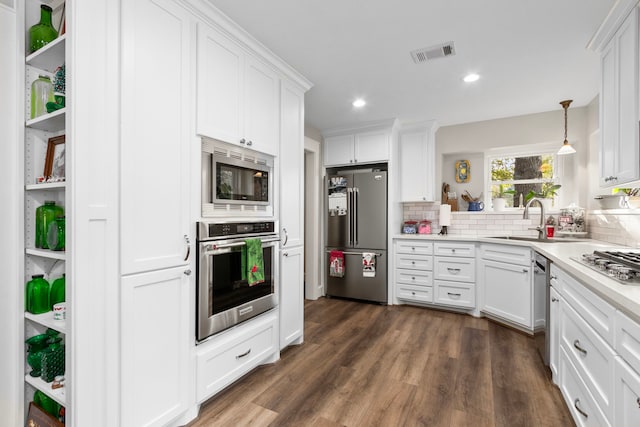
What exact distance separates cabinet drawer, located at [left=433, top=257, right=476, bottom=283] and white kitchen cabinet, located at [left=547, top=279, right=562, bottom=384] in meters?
1.39

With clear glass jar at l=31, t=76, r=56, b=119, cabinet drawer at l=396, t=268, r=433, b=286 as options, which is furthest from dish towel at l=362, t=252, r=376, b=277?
clear glass jar at l=31, t=76, r=56, b=119

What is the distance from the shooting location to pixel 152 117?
1566mm

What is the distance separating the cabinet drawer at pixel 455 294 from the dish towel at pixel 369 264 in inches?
30.5

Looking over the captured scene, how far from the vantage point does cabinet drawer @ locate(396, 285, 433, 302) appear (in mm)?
3871

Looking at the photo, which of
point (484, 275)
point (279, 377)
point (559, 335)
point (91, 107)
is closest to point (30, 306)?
point (91, 107)

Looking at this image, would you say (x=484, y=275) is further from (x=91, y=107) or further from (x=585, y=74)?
(x=91, y=107)

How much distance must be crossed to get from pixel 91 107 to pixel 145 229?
0.58 m

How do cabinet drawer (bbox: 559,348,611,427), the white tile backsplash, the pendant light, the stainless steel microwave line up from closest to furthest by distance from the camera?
cabinet drawer (bbox: 559,348,611,427) → the stainless steel microwave → the white tile backsplash → the pendant light

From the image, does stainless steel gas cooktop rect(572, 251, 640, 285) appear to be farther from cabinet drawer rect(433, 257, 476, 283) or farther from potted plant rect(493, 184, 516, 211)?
potted plant rect(493, 184, 516, 211)

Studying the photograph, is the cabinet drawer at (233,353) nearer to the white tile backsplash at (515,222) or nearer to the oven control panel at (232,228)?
the oven control panel at (232,228)

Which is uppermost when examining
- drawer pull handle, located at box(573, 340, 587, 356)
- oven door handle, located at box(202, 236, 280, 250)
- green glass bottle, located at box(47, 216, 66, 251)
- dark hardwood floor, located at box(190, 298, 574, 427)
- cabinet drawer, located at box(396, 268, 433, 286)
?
green glass bottle, located at box(47, 216, 66, 251)

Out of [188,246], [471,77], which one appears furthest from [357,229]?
[188,246]

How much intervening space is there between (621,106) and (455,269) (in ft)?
7.45

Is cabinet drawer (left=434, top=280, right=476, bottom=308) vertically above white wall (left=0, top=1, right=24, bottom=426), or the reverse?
white wall (left=0, top=1, right=24, bottom=426)
